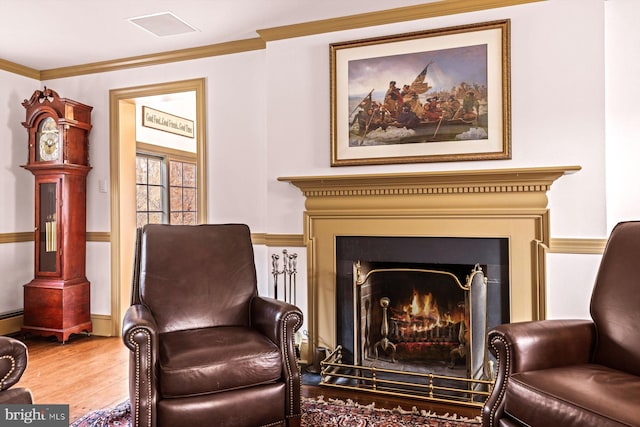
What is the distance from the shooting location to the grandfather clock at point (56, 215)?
3986mm

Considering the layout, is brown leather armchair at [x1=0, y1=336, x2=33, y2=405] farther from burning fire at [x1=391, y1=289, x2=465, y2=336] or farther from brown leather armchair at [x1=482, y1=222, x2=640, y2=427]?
burning fire at [x1=391, y1=289, x2=465, y2=336]

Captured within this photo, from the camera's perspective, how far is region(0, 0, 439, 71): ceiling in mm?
3061

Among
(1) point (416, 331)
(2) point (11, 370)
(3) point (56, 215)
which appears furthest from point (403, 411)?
(3) point (56, 215)

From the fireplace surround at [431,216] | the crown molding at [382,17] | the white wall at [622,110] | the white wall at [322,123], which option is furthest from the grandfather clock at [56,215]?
the white wall at [622,110]

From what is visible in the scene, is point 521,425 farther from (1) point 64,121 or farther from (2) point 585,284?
(1) point 64,121

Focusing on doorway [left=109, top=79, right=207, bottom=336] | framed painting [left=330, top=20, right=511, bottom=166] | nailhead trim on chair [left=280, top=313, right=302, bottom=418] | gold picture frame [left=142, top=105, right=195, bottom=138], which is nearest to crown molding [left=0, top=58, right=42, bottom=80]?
doorway [left=109, top=79, right=207, bottom=336]

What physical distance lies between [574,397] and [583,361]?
1.60 feet

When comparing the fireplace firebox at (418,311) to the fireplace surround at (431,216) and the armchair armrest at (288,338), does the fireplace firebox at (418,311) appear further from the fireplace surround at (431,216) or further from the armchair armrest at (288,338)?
the armchair armrest at (288,338)

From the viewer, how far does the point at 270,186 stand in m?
3.48

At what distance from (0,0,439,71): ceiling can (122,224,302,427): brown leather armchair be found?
4.87ft

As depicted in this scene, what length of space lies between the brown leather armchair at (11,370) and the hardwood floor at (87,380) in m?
1.07

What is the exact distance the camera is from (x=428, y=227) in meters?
3.06

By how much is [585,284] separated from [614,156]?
0.78m

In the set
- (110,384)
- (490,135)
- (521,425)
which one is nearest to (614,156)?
(490,135)
